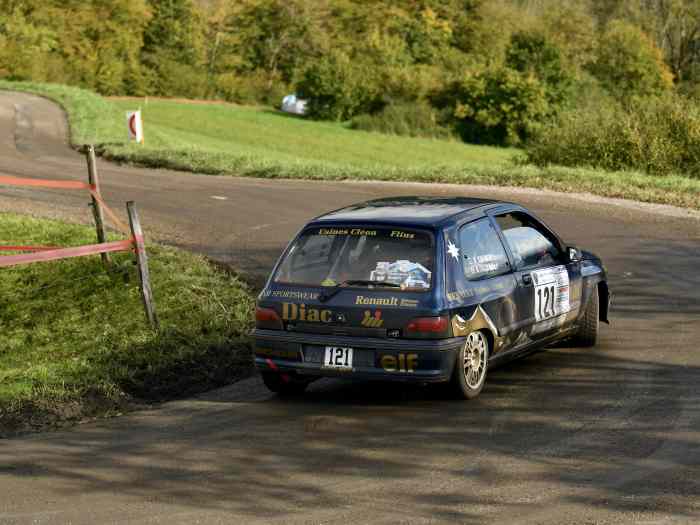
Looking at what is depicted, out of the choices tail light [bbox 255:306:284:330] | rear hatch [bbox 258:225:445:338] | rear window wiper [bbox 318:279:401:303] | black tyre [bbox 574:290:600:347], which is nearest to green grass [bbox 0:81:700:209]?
black tyre [bbox 574:290:600:347]

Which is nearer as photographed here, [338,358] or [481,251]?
[338,358]

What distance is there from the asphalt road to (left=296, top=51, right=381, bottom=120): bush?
60.6m

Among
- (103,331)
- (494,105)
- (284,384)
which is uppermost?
(494,105)

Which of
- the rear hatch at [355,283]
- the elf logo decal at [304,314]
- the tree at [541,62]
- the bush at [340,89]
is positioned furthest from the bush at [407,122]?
the elf logo decal at [304,314]

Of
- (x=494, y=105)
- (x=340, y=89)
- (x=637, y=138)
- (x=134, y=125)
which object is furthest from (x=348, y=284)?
(x=340, y=89)

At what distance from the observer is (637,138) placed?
28578 millimetres

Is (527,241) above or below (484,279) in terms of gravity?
above

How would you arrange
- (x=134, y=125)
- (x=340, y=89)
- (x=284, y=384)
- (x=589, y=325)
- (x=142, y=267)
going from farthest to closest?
(x=340, y=89)
(x=134, y=125)
(x=142, y=267)
(x=589, y=325)
(x=284, y=384)

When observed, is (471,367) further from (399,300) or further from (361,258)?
(361,258)

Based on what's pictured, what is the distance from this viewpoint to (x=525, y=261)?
10.0 m

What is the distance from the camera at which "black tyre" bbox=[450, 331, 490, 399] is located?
8742mm

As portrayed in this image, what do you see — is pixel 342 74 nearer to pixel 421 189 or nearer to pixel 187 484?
pixel 421 189

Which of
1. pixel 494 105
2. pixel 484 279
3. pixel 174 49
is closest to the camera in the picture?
pixel 484 279

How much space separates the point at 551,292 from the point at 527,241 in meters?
0.50
